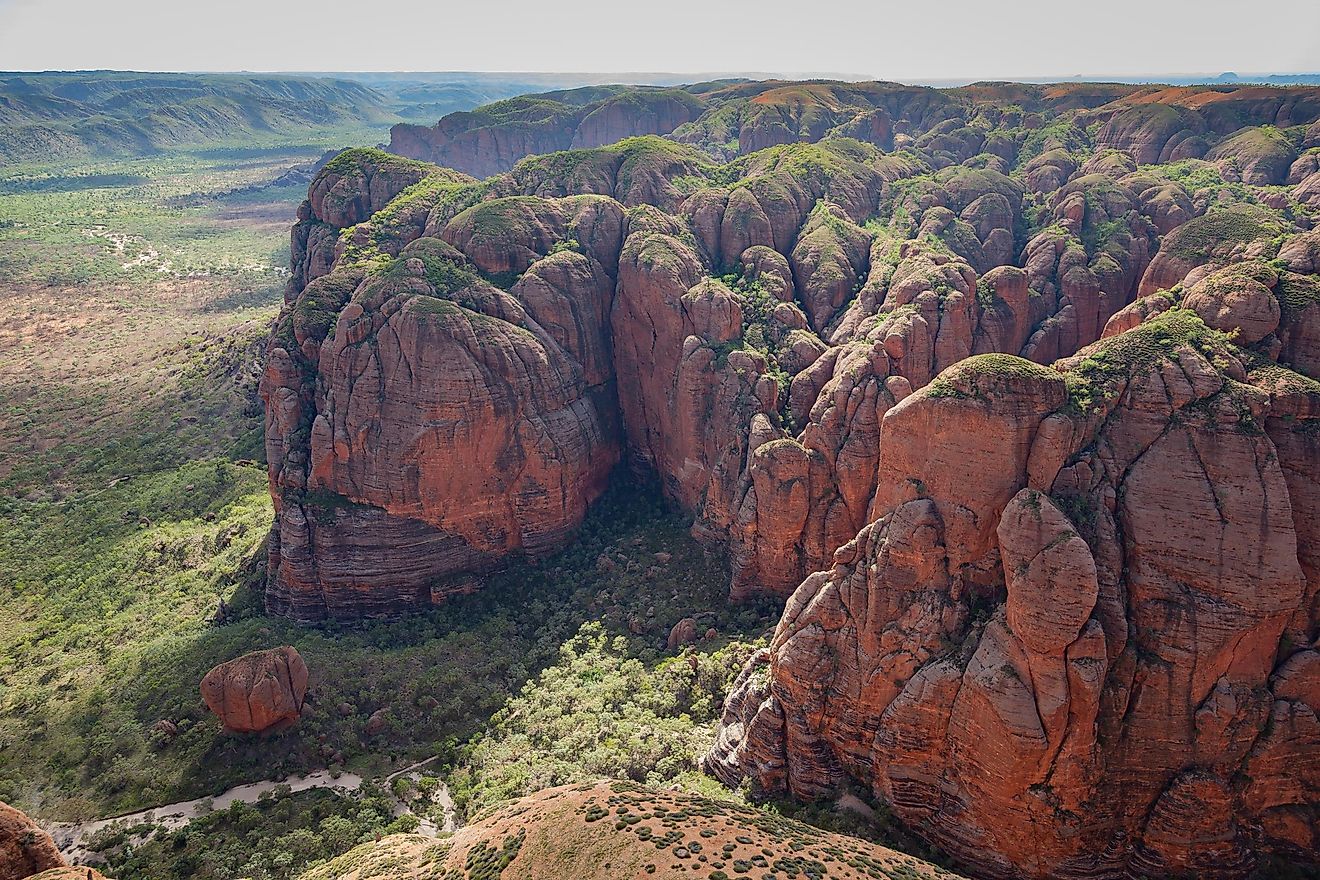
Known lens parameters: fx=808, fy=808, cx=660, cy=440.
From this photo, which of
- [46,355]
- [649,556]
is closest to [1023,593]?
[649,556]

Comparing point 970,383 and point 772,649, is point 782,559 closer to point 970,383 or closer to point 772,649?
point 772,649

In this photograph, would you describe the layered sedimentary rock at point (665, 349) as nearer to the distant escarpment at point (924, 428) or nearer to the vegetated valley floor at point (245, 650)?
the distant escarpment at point (924, 428)

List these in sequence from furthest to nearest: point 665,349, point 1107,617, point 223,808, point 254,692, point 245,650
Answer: point 665,349
point 245,650
point 254,692
point 223,808
point 1107,617

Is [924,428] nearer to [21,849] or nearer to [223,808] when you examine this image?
[21,849]

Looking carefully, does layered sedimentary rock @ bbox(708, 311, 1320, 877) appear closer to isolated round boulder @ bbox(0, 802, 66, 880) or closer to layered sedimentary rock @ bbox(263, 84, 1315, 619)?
layered sedimentary rock @ bbox(263, 84, 1315, 619)

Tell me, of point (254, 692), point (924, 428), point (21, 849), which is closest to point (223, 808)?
point (254, 692)

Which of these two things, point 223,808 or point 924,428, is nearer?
point 924,428

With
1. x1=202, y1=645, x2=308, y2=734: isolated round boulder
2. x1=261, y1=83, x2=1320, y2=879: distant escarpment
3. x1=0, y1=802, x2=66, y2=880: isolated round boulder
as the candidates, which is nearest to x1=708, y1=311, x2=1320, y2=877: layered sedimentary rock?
x1=261, y1=83, x2=1320, y2=879: distant escarpment
